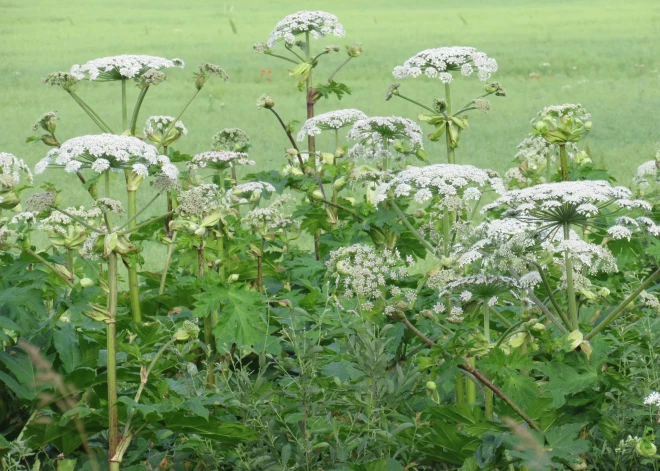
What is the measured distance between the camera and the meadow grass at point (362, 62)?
1528cm

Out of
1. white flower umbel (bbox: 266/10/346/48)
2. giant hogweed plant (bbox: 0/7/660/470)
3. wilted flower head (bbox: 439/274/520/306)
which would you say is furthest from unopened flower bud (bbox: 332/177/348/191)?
wilted flower head (bbox: 439/274/520/306)

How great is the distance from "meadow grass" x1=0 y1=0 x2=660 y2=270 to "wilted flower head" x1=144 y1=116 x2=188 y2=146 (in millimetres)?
6125

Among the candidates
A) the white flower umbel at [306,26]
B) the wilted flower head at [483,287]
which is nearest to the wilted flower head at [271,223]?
the white flower umbel at [306,26]

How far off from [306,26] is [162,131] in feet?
3.78

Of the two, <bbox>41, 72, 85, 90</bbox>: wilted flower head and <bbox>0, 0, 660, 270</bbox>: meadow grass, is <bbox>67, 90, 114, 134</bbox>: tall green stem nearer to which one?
<bbox>41, 72, 85, 90</bbox>: wilted flower head

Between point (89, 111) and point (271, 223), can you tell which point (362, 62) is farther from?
point (89, 111)

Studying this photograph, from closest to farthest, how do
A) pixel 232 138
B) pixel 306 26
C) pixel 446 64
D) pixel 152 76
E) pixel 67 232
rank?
pixel 152 76 < pixel 446 64 < pixel 67 232 < pixel 306 26 < pixel 232 138

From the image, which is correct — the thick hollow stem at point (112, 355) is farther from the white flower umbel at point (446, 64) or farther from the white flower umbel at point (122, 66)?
the white flower umbel at point (446, 64)

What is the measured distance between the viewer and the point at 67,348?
3.30 metres

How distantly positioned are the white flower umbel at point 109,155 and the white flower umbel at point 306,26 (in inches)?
106

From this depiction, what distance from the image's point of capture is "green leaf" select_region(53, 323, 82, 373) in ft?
10.8

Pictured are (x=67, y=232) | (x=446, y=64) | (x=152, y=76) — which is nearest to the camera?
(x=152, y=76)

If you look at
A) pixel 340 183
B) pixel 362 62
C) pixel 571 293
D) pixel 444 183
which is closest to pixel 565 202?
pixel 571 293

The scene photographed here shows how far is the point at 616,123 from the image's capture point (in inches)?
639
